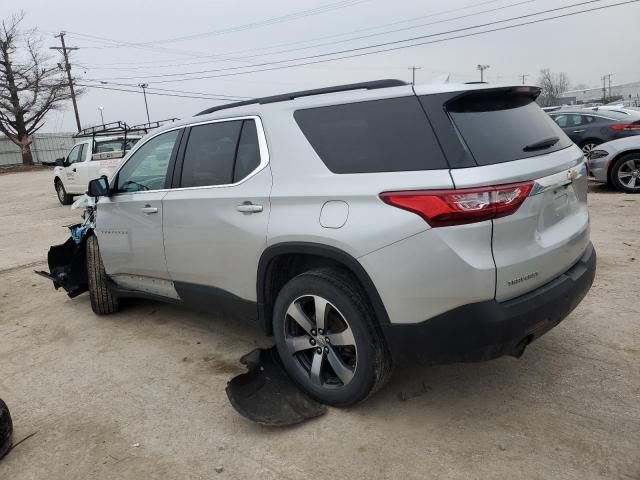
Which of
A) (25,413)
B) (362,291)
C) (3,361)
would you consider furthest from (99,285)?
(362,291)

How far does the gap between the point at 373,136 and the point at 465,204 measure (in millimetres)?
660

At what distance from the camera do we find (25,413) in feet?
10.7

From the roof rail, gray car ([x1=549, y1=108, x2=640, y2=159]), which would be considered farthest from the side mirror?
gray car ([x1=549, y1=108, x2=640, y2=159])

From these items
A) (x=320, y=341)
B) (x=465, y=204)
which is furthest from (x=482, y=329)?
(x=320, y=341)

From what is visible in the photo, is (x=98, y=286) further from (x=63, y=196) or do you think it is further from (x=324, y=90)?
(x=63, y=196)

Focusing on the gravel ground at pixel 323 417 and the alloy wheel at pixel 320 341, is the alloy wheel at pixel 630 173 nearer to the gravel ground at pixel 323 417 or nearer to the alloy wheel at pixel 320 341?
the gravel ground at pixel 323 417

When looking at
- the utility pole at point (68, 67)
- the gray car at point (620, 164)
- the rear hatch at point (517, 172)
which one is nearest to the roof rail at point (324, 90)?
the rear hatch at point (517, 172)

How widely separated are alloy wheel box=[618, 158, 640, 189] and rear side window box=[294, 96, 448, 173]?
8.80 meters

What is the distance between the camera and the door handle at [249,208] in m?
3.15

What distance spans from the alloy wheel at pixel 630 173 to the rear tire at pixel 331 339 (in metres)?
8.94

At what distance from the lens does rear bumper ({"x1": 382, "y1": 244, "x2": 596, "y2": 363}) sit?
2.43 meters

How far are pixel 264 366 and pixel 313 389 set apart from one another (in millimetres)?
425

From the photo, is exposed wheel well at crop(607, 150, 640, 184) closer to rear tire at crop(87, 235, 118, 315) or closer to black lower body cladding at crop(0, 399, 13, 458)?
rear tire at crop(87, 235, 118, 315)

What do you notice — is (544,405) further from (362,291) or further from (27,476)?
(27,476)
